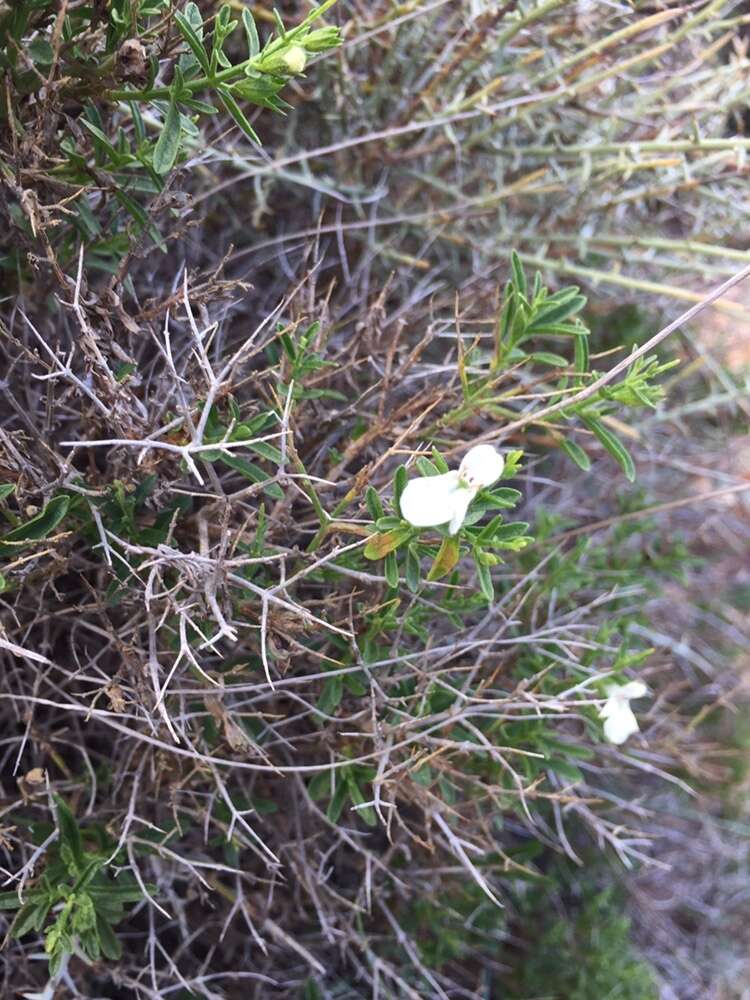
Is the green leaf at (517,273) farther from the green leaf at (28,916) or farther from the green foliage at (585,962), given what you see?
the green foliage at (585,962)

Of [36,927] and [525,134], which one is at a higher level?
[525,134]

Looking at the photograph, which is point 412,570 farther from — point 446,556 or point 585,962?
point 585,962

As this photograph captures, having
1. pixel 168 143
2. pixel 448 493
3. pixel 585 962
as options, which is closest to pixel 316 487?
pixel 448 493

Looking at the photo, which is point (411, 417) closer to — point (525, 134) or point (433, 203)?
point (433, 203)

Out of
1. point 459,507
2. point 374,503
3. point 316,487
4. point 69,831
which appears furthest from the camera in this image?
point 316,487

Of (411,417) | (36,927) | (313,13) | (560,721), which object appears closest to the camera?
(313,13)

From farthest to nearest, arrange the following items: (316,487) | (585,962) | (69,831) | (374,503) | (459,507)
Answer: (585,962), (316,487), (69,831), (374,503), (459,507)

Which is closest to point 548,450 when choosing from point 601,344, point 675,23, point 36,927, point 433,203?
point 601,344
